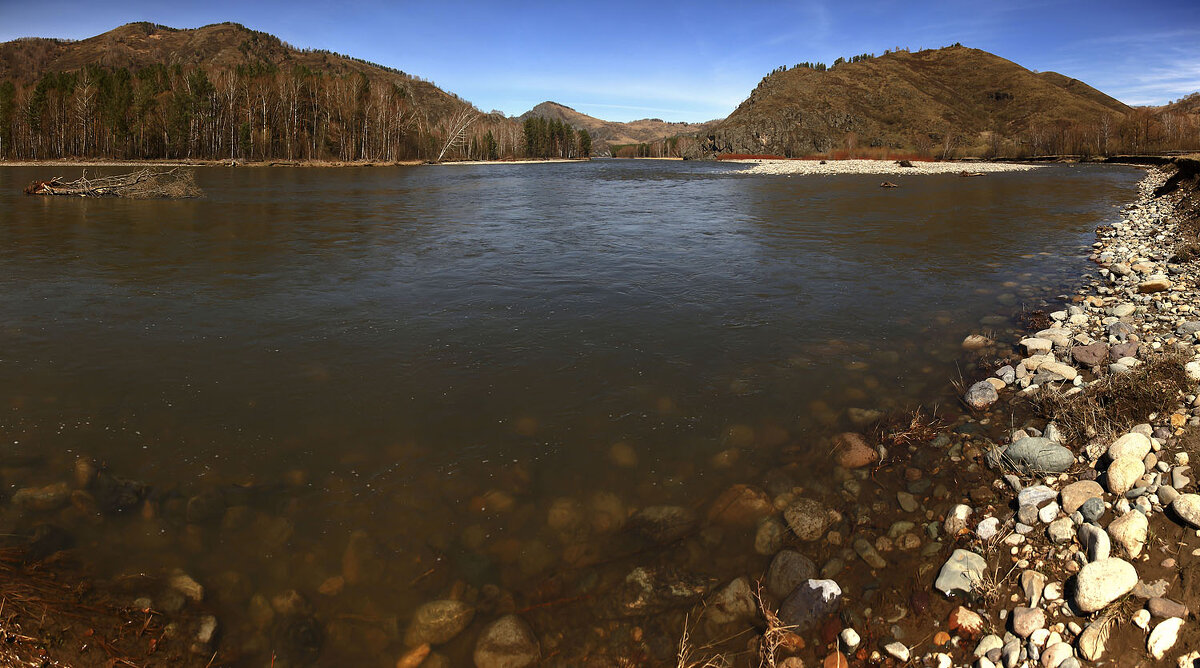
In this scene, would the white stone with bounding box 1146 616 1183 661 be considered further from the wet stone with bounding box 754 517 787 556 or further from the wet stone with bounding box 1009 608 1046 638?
the wet stone with bounding box 754 517 787 556

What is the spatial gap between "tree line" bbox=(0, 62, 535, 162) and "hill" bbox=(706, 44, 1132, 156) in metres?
112

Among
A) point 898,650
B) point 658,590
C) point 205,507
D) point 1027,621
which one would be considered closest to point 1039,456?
point 1027,621

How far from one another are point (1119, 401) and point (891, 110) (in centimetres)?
19900

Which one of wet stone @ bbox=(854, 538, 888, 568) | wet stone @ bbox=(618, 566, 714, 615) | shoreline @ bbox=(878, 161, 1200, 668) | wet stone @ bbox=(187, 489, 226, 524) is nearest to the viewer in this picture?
shoreline @ bbox=(878, 161, 1200, 668)

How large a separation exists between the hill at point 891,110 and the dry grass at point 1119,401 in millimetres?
164970

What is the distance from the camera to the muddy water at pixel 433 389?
492 centimetres

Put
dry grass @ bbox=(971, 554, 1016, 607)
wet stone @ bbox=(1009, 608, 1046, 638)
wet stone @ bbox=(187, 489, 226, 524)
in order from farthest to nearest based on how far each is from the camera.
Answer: wet stone @ bbox=(187, 489, 226, 524), dry grass @ bbox=(971, 554, 1016, 607), wet stone @ bbox=(1009, 608, 1046, 638)

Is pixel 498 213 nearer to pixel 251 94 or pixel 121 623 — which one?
pixel 121 623

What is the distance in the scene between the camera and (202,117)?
278 feet

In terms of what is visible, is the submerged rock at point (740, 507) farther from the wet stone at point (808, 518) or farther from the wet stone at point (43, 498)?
the wet stone at point (43, 498)

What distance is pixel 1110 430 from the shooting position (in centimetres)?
533

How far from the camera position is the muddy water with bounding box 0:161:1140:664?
4922 millimetres

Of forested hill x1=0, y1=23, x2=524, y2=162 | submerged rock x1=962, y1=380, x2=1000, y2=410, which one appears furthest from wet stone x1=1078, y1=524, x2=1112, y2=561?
forested hill x1=0, y1=23, x2=524, y2=162

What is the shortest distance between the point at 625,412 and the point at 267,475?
3831 millimetres
